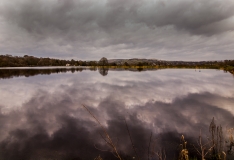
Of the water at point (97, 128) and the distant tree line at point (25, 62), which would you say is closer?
the water at point (97, 128)

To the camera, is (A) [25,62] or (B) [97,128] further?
(A) [25,62]

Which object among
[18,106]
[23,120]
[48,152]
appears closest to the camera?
[48,152]

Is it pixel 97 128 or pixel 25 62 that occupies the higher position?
pixel 25 62

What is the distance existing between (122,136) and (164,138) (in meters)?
2.06

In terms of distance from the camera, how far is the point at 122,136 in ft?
25.1

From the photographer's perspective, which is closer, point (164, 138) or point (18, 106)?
point (164, 138)

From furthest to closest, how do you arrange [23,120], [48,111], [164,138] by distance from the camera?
[48,111]
[23,120]
[164,138]

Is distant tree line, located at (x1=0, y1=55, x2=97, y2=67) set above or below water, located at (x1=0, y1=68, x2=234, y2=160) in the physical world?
above

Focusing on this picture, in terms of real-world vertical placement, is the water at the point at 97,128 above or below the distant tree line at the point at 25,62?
below

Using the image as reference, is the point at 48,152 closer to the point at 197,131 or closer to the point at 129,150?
the point at 129,150

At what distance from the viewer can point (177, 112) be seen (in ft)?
37.7

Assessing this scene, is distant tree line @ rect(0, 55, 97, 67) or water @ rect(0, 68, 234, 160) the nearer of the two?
water @ rect(0, 68, 234, 160)

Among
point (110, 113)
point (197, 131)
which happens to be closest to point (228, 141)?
point (197, 131)

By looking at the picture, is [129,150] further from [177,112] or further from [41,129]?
[177,112]
